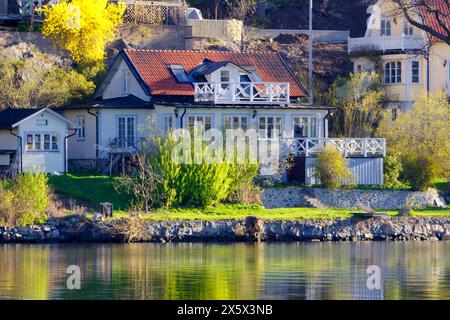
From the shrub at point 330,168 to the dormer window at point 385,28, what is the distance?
48.8 feet

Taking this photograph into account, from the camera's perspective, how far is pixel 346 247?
53.1m

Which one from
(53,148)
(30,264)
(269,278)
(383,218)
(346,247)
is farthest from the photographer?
(53,148)

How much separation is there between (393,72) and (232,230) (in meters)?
23.3

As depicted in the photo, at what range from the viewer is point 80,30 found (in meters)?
70.8

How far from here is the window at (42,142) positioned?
61.8 meters

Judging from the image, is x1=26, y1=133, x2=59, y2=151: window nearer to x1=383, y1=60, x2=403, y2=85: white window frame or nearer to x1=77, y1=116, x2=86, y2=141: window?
x1=77, y1=116, x2=86, y2=141: window

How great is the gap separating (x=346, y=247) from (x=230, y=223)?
462 cm

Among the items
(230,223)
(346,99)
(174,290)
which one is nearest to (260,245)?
(230,223)

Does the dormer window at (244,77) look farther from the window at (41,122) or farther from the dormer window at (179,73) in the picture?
the window at (41,122)

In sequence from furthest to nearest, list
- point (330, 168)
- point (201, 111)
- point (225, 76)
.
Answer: point (225, 76) → point (201, 111) → point (330, 168)

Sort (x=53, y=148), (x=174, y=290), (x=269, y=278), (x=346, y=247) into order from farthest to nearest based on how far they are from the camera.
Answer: (x=53, y=148), (x=346, y=247), (x=269, y=278), (x=174, y=290)

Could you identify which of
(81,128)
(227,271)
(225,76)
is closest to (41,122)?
(81,128)

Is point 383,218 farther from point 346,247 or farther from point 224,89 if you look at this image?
point 224,89

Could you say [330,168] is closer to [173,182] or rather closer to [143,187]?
[173,182]
